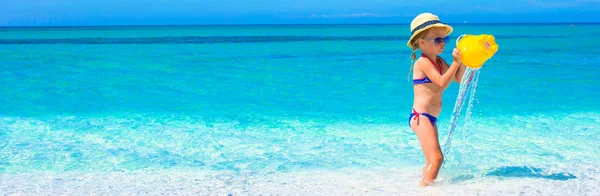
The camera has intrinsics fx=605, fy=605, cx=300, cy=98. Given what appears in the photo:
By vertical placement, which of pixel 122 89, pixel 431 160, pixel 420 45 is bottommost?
pixel 122 89

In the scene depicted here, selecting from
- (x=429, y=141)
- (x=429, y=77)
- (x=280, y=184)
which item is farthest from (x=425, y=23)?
(x=280, y=184)

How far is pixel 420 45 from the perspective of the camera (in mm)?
3221

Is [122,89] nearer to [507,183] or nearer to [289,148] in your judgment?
[289,148]

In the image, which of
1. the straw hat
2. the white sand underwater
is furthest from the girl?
the white sand underwater

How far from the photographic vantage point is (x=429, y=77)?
10.3 feet

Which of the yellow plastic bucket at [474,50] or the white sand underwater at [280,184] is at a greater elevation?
the yellow plastic bucket at [474,50]

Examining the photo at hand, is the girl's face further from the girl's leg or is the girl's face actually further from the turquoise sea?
the turquoise sea

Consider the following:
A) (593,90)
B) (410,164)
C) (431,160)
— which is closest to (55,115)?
(410,164)

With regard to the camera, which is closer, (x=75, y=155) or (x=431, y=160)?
(x=431, y=160)

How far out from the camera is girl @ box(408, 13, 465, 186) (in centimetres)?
Answer: 312

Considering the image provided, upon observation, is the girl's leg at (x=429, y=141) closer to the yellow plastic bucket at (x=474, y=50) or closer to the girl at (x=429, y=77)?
the girl at (x=429, y=77)

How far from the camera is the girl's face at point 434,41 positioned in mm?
3135

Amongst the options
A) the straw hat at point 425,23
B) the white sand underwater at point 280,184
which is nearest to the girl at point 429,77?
the straw hat at point 425,23

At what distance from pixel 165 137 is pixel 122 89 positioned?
447cm
